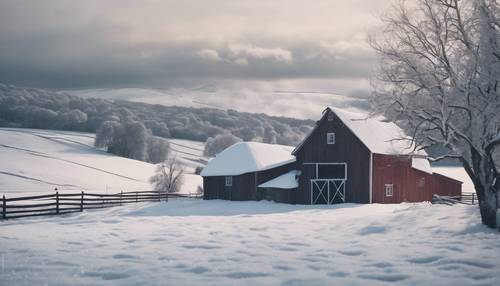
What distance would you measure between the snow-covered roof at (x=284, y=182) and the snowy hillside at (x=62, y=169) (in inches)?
1043

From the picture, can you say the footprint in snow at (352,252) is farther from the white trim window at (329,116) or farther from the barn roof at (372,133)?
the white trim window at (329,116)

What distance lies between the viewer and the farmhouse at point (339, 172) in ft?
115

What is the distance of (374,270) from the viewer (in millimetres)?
9977

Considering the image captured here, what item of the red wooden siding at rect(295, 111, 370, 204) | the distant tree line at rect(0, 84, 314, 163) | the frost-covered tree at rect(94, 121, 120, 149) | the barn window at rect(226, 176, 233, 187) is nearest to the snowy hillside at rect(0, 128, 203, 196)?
the frost-covered tree at rect(94, 121, 120, 149)

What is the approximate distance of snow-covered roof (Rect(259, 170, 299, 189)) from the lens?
36.2 m

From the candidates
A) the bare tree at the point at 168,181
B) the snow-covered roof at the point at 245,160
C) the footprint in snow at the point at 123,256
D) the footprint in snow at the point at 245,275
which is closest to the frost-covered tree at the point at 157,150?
the bare tree at the point at 168,181

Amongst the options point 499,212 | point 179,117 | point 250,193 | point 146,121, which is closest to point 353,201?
point 250,193

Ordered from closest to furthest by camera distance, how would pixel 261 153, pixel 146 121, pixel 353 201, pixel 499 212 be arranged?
pixel 499 212 → pixel 353 201 → pixel 261 153 → pixel 146 121

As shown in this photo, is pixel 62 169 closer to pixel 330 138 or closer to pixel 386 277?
pixel 330 138

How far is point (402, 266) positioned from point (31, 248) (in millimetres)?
9628

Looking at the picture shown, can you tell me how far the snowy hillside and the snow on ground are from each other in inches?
1596

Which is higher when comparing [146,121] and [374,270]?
[146,121]

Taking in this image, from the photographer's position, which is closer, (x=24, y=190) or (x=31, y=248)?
(x=31, y=248)

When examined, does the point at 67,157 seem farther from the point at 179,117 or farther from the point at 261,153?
the point at 179,117
